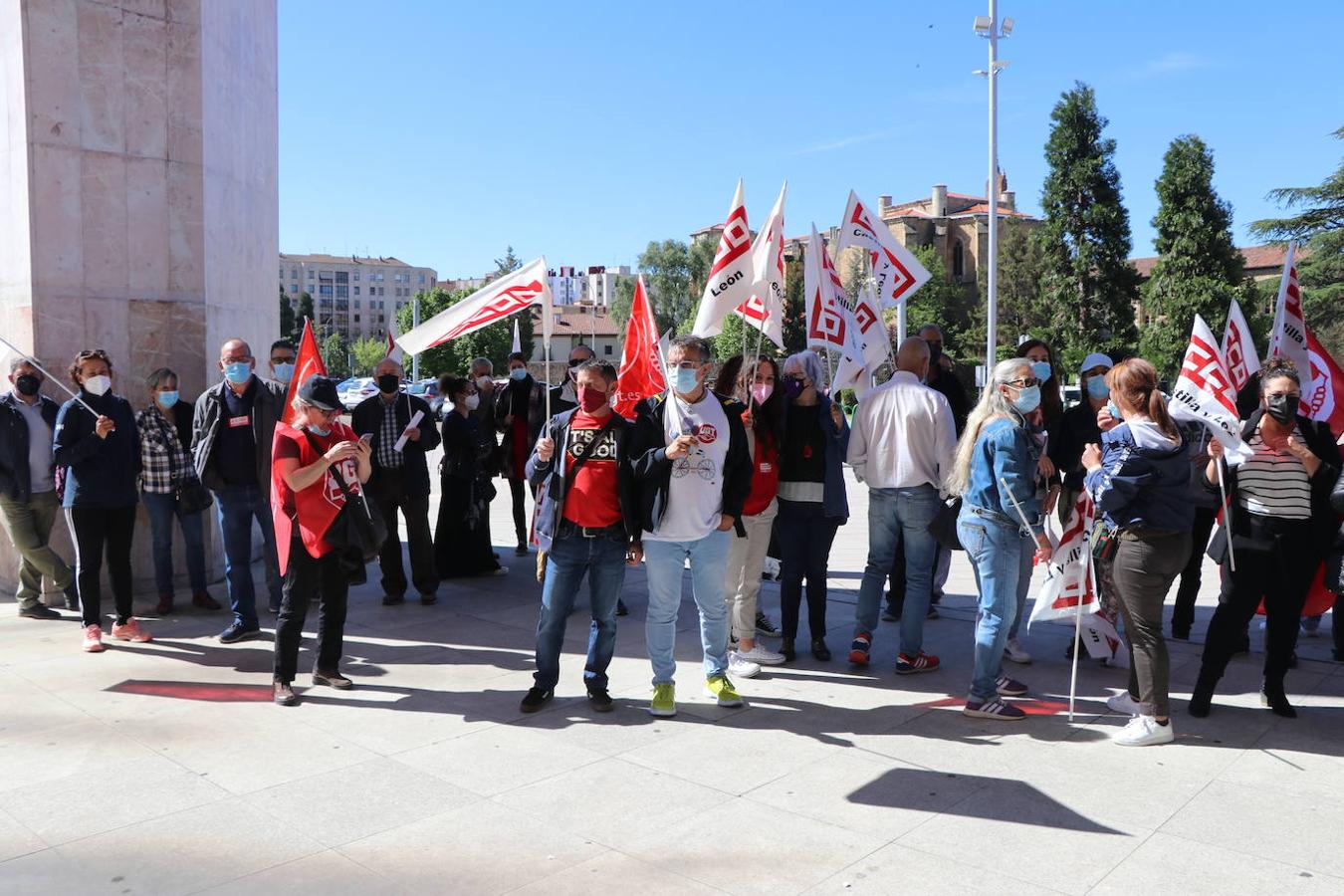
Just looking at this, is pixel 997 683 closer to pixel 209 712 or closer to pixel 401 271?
pixel 209 712

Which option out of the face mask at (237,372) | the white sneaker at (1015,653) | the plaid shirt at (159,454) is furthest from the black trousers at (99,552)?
the white sneaker at (1015,653)

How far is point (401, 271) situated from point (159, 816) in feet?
622

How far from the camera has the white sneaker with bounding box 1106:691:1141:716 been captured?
5.63 metres

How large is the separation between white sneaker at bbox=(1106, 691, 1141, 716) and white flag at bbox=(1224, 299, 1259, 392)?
7.23 feet

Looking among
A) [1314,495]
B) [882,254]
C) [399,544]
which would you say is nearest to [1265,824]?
[1314,495]

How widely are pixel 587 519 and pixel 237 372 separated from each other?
333 centimetres

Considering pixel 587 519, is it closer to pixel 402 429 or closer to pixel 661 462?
pixel 661 462

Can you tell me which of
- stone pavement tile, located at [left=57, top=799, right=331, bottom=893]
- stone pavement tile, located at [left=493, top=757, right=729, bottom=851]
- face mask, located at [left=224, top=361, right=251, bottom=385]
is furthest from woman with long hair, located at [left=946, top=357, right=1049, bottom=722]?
face mask, located at [left=224, top=361, right=251, bottom=385]

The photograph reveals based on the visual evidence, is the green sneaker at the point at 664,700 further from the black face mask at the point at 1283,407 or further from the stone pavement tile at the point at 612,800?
the black face mask at the point at 1283,407

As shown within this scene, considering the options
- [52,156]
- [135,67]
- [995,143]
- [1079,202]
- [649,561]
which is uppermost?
[1079,202]

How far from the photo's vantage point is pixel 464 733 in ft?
17.3

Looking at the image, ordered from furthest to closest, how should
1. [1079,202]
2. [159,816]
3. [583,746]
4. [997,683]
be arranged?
[1079,202], [997,683], [583,746], [159,816]

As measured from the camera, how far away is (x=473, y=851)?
154 inches

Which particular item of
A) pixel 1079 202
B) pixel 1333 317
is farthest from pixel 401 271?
pixel 1333 317
